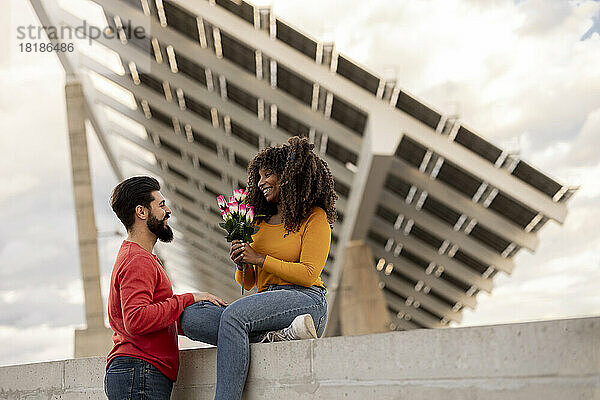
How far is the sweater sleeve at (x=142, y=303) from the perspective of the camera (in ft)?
12.1

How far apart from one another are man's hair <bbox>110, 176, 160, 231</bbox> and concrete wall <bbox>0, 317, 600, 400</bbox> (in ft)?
2.62

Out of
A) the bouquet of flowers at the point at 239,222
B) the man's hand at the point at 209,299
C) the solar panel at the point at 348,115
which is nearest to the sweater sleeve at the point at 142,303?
the man's hand at the point at 209,299

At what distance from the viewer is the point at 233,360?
3752mm

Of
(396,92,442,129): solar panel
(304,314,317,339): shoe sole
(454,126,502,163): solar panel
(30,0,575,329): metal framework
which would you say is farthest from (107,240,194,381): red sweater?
(454,126,502,163): solar panel

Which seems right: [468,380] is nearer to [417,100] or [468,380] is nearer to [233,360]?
[233,360]

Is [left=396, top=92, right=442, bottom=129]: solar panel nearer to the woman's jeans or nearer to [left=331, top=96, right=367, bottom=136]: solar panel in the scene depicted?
[left=331, top=96, right=367, bottom=136]: solar panel

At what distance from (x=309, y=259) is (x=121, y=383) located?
44.2 inches

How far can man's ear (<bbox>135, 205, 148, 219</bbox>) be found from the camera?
13.1 ft

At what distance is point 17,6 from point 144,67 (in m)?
2.92

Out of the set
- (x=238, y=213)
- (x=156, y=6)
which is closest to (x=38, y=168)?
(x=156, y=6)

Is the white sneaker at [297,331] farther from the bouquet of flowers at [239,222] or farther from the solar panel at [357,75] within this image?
the solar panel at [357,75]

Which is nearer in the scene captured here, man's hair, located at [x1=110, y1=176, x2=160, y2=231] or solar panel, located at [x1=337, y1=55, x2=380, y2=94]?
man's hair, located at [x1=110, y1=176, x2=160, y2=231]

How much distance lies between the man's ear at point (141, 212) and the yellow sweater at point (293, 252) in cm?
64

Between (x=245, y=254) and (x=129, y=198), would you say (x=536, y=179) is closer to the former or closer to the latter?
(x=245, y=254)
